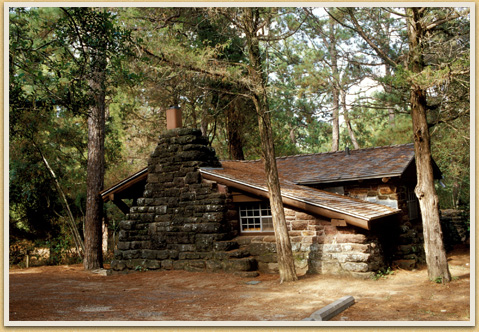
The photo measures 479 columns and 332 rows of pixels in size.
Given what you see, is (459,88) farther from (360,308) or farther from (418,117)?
(360,308)

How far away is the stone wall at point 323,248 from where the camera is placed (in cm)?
968

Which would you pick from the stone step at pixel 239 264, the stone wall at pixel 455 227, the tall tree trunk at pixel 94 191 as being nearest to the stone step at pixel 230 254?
the stone step at pixel 239 264

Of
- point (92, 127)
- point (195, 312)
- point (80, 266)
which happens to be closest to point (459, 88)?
point (195, 312)

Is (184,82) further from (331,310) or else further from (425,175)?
(331,310)

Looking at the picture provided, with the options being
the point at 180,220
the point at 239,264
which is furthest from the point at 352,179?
the point at 180,220

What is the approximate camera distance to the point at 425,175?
8.84 m

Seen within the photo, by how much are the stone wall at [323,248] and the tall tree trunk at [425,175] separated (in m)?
1.35

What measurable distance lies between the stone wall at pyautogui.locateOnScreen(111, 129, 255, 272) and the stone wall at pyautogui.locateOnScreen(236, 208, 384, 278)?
488 mm

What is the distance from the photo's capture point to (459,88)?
8.62 meters

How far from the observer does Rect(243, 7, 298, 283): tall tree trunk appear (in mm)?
9242

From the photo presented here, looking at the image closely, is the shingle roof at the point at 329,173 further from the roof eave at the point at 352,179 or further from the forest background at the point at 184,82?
the forest background at the point at 184,82

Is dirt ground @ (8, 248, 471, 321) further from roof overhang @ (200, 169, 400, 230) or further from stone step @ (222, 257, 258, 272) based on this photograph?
roof overhang @ (200, 169, 400, 230)

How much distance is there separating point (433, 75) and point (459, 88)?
4.42 feet

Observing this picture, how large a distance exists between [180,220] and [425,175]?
20.6 feet
